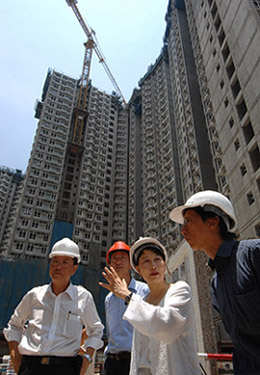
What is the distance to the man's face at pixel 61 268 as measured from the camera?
304cm

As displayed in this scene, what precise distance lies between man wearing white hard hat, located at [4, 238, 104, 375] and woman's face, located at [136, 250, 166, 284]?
1015mm

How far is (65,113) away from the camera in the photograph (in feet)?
198

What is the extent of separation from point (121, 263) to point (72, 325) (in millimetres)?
960

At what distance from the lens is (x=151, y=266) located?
8.00 feet

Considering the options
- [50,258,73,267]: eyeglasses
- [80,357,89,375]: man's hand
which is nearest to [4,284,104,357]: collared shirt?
[80,357,89,375]: man's hand

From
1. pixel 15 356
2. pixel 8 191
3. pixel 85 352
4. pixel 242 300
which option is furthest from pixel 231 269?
pixel 8 191

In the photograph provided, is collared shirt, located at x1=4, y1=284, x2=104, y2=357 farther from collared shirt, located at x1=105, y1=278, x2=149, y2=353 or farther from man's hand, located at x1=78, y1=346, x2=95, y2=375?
collared shirt, located at x1=105, y1=278, x2=149, y2=353

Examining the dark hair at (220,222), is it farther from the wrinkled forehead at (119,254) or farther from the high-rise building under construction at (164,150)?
the high-rise building under construction at (164,150)

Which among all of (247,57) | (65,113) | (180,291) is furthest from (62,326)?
(65,113)

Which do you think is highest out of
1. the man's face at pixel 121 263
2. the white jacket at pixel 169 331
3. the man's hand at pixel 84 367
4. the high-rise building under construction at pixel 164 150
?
the high-rise building under construction at pixel 164 150

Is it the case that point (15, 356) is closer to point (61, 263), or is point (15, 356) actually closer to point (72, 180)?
point (61, 263)

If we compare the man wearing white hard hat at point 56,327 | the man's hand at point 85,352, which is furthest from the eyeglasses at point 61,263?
the man's hand at point 85,352

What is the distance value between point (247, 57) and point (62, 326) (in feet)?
79.8

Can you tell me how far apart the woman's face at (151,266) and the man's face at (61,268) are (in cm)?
101
